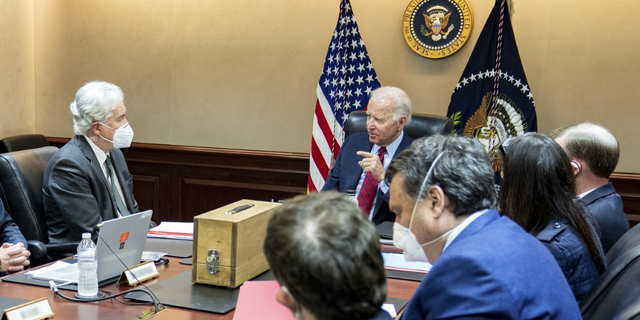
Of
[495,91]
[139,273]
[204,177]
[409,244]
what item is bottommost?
[204,177]

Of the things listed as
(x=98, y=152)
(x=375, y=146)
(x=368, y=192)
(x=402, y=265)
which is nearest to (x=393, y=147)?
(x=375, y=146)

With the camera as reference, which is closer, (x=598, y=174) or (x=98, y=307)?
(x=98, y=307)

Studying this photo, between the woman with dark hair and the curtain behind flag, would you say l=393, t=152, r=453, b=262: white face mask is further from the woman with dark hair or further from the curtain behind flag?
the curtain behind flag

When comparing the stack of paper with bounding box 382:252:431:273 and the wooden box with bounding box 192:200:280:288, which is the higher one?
the wooden box with bounding box 192:200:280:288

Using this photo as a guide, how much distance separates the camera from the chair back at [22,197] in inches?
111

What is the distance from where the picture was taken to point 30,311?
1.71 metres

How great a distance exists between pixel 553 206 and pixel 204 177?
376 centimetres

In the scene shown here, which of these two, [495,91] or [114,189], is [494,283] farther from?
[495,91]

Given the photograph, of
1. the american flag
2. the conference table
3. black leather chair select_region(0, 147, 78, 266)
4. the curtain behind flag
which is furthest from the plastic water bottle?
the curtain behind flag

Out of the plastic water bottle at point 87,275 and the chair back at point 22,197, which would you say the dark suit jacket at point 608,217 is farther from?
the chair back at point 22,197

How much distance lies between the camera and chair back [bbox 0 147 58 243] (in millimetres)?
2809

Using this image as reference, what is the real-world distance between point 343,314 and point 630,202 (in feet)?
13.1

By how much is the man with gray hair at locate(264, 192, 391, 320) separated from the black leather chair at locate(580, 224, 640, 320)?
2.65 ft

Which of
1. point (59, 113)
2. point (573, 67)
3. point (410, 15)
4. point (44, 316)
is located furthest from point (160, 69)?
point (44, 316)
